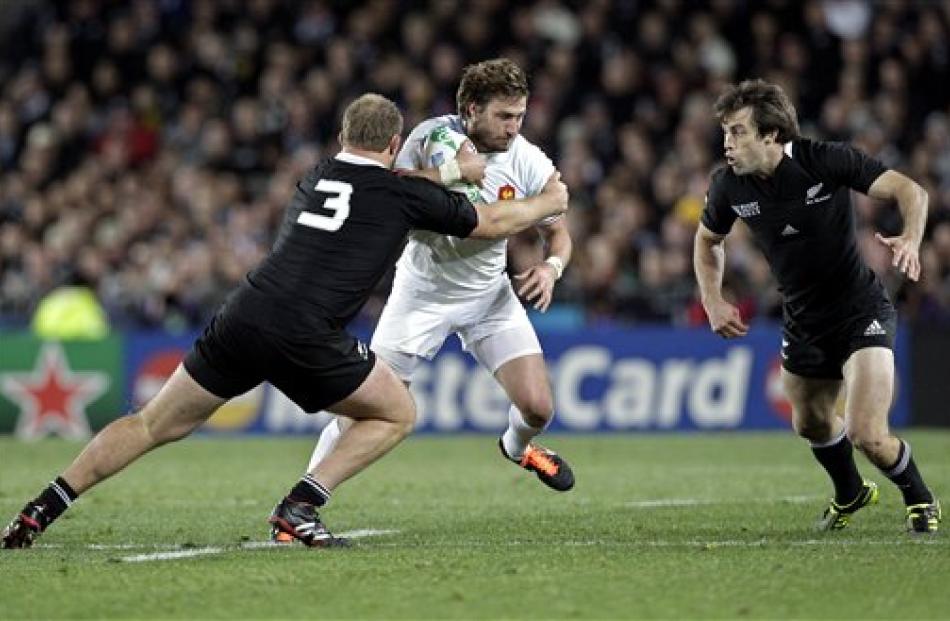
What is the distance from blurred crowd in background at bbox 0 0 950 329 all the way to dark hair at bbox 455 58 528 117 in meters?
10.0

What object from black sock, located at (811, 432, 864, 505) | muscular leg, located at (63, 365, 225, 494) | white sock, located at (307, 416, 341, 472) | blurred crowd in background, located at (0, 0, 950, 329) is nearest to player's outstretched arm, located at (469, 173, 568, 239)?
muscular leg, located at (63, 365, 225, 494)

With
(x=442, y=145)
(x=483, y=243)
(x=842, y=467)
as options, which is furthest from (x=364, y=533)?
(x=842, y=467)

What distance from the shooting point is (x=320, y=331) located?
333 inches

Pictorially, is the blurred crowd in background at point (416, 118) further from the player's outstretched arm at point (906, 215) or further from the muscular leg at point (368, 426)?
the muscular leg at point (368, 426)

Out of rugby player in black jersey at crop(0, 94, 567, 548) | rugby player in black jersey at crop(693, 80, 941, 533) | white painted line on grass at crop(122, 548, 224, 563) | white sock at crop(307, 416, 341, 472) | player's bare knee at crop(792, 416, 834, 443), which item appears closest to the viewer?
white painted line on grass at crop(122, 548, 224, 563)

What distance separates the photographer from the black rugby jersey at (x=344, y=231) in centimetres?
848

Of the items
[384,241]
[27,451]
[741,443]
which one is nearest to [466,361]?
[741,443]

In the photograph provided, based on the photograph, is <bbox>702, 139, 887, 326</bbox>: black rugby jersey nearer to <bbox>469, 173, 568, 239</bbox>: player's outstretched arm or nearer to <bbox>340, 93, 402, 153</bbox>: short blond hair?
<bbox>469, 173, 568, 239</bbox>: player's outstretched arm

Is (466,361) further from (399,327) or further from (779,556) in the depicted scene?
(779,556)

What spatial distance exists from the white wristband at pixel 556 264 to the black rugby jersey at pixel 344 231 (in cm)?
101

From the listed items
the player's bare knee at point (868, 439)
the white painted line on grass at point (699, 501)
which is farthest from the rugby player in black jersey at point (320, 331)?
the white painted line on grass at point (699, 501)

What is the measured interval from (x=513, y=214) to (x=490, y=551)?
155 centimetres

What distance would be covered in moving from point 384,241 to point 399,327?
1841 millimetres

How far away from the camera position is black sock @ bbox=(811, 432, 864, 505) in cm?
959
